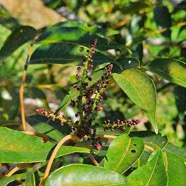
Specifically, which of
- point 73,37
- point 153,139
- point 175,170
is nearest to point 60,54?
point 73,37

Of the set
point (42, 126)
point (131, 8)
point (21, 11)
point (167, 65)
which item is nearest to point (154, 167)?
point (167, 65)

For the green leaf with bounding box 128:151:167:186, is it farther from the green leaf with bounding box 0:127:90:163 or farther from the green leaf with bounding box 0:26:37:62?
the green leaf with bounding box 0:26:37:62

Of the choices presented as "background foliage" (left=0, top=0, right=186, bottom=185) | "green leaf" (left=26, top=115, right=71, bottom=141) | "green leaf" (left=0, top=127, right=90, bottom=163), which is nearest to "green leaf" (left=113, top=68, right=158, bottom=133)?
"background foliage" (left=0, top=0, right=186, bottom=185)

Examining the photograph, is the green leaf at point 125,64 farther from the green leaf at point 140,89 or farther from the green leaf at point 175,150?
the green leaf at point 175,150

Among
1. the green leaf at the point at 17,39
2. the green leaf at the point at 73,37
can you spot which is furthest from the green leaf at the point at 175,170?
the green leaf at the point at 17,39

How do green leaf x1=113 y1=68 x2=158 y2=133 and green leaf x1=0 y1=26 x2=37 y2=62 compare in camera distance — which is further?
green leaf x1=0 y1=26 x2=37 y2=62

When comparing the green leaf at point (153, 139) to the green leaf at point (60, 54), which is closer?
the green leaf at point (153, 139)

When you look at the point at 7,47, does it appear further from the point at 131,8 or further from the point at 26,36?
the point at 131,8
